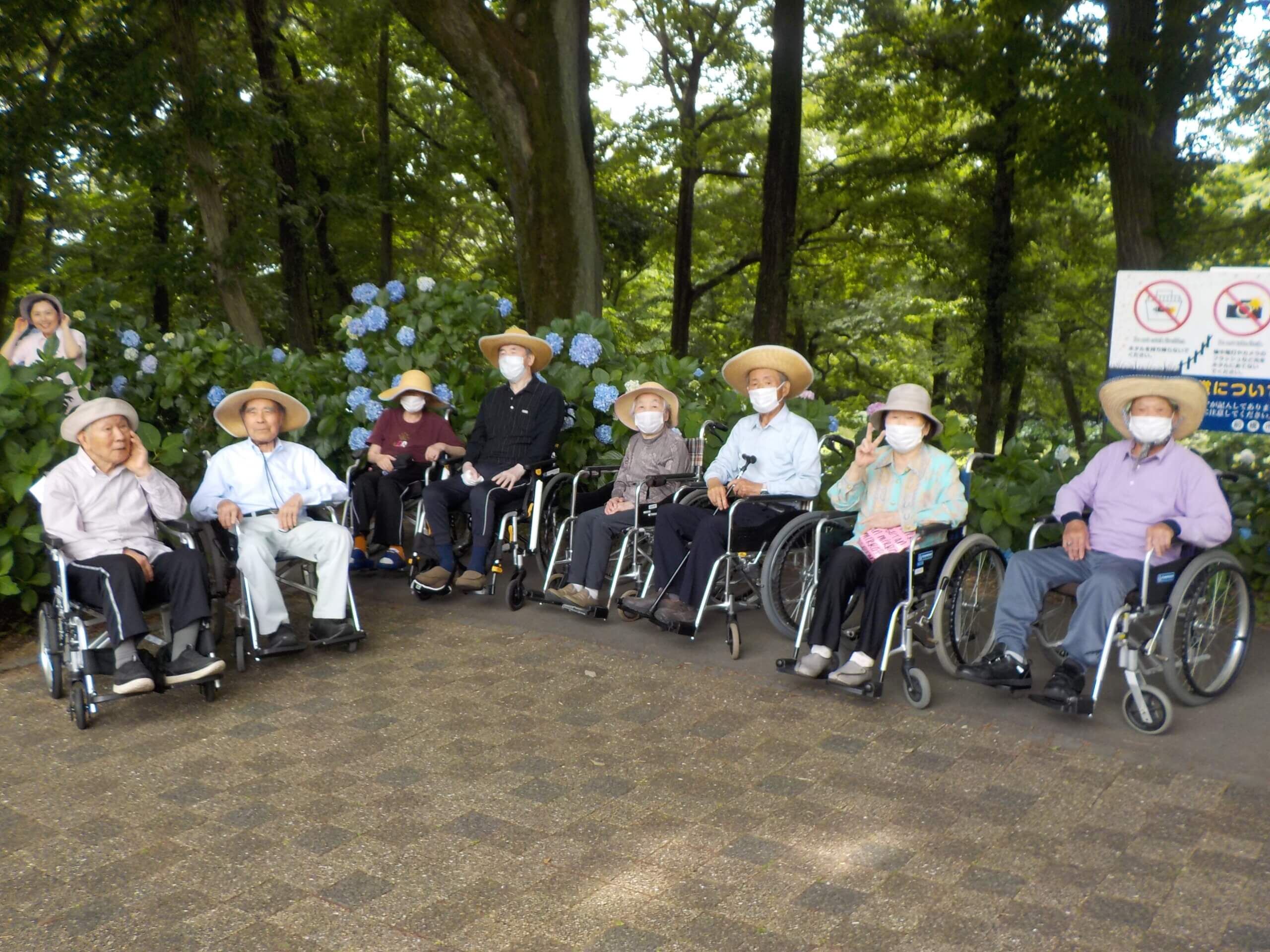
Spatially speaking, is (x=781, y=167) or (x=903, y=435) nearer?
(x=903, y=435)

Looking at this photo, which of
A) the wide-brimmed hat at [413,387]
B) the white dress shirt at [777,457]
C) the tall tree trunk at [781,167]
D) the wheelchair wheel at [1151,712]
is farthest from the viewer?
the tall tree trunk at [781,167]

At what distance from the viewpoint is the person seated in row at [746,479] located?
5.26 metres

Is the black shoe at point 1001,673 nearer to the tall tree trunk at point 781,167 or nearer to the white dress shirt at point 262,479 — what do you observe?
the white dress shirt at point 262,479

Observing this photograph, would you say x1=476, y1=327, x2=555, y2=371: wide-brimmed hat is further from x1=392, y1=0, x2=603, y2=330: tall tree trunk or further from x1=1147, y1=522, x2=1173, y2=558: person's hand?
x1=1147, y1=522, x2=1173, y2=558: person's hand

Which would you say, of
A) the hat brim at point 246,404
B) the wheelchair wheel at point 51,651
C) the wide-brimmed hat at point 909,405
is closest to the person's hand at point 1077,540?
the wide-brimmed hat at point 909,405

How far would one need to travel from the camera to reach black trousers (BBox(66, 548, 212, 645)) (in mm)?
4270

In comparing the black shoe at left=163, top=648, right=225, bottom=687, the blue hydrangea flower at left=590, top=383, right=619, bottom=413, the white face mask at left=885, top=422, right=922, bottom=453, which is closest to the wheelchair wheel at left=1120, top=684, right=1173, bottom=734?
the white face mask at left=885, top=422, right=922, bottom=453

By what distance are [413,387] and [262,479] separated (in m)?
1.43

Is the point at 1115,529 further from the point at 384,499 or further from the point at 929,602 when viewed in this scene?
the point at 384,499

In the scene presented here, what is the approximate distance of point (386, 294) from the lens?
796cm

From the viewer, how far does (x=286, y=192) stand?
50.2 ft

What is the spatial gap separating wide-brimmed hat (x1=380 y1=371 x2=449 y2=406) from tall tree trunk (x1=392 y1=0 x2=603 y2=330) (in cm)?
257

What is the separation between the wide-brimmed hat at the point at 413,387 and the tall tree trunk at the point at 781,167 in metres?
6.14

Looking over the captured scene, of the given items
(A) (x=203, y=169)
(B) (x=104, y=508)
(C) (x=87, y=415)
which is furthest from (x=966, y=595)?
(A) (x=203, y=169)
